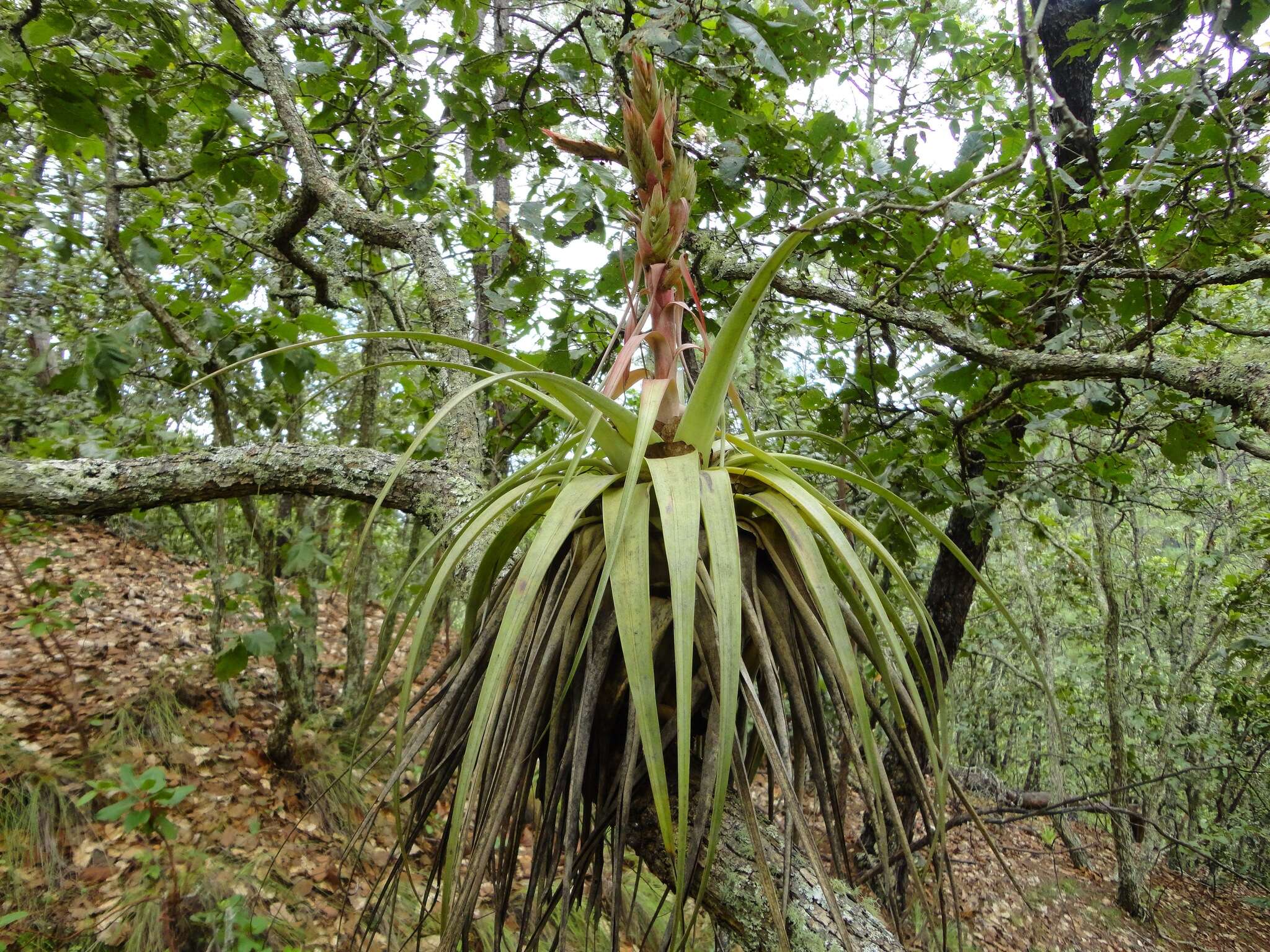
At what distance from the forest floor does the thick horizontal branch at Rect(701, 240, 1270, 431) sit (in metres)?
1.08

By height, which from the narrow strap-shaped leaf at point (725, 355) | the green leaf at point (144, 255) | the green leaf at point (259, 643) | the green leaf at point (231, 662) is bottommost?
the green leaf at point (231, 662)

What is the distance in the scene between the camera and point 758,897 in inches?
29.4

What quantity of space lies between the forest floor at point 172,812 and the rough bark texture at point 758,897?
30 centimetres

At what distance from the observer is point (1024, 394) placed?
212 cm

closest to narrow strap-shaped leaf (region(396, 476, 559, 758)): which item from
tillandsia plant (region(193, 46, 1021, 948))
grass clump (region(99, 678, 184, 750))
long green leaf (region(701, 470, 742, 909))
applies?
tillandsia plant (region(193, 46, 1021, 948))

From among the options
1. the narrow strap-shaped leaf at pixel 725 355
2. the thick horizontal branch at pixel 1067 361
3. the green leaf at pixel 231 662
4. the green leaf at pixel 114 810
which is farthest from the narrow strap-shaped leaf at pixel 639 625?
the green leaf at pixel 231 662

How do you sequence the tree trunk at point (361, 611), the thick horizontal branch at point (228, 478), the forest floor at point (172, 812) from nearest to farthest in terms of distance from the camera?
the thick horizontal branch at point (228, 478) < the forest floor at point (172, 812) < the tree trunk at point (361, 611)

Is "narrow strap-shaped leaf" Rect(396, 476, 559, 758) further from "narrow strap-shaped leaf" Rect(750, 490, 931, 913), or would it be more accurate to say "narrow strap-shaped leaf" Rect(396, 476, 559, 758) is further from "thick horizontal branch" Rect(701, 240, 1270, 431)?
"thick horizontal branch" Rect(701, 240, 1270, 431)

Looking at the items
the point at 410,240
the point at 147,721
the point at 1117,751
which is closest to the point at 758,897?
the point at 410,240

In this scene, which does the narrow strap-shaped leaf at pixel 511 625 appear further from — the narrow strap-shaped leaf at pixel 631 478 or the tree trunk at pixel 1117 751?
the tree trunk at pixel 1117 751

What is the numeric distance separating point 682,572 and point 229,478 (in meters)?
1.40

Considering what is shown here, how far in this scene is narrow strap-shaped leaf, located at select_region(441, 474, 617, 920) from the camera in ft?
2.18

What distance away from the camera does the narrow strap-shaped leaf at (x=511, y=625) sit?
2.18ft

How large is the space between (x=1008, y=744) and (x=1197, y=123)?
10.6m
